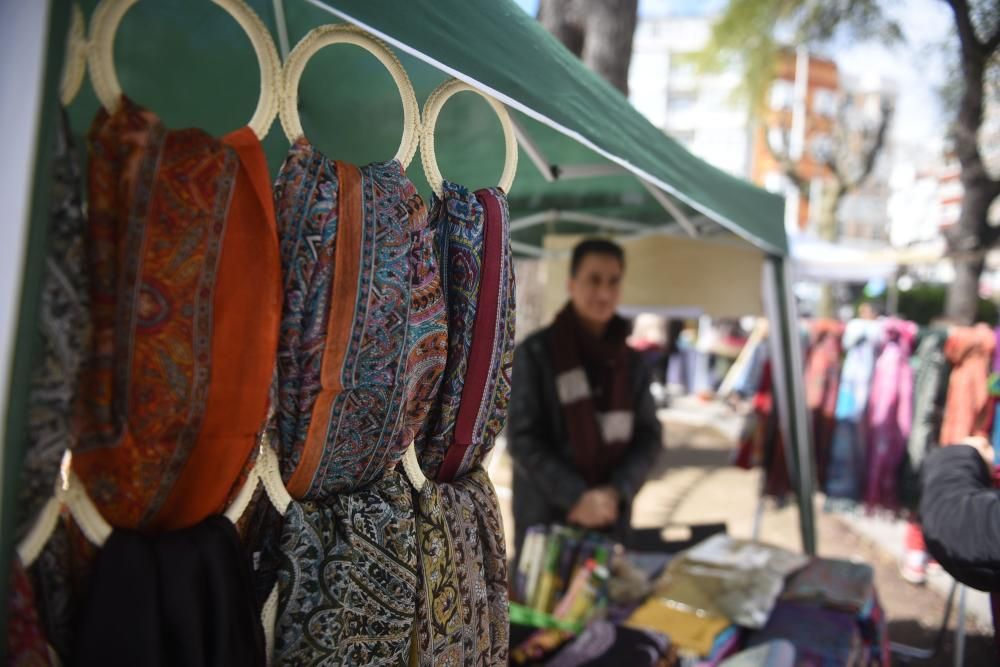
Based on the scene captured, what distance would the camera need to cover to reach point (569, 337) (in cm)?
248

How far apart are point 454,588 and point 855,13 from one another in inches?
328

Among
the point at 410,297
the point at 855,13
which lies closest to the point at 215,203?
the point at 410,297

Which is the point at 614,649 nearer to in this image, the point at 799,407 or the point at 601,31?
the point at 799,407

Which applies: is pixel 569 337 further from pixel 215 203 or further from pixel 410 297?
pixel 215 203

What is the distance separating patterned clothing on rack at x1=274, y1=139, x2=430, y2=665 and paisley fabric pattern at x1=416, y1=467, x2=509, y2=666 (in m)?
0.04

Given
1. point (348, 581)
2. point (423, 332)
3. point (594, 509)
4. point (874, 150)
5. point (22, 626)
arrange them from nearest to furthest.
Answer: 1. point (22, 626)
2. point (348, 581)
3. point (423, 332)
4. point (594, 509)
5. point (874, 150)

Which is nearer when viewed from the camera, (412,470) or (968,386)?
(412,470)

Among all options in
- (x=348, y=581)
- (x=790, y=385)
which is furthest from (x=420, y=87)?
(x=790, y=385)

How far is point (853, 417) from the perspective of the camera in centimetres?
375

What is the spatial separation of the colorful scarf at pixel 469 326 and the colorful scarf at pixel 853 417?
3253mm

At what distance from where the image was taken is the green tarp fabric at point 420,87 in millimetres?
1085

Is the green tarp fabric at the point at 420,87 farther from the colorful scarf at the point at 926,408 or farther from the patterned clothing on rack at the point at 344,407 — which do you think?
the colorful scarf at the point at 926,408

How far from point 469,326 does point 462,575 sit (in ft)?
1.30

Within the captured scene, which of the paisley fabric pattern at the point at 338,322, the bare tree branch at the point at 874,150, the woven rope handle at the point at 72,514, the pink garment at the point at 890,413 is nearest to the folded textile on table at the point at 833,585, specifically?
the pink garment at the point at 890,413
